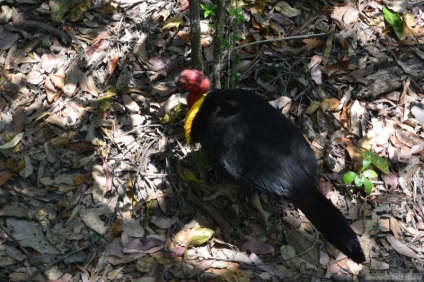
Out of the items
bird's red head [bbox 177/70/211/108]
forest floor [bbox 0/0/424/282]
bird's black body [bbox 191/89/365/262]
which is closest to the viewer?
bird's black body [bbox 191/89/365/262]

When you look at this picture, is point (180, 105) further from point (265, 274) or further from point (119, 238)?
point (265, 274)

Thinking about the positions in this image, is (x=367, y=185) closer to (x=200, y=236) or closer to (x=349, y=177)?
(x=349, y=177)

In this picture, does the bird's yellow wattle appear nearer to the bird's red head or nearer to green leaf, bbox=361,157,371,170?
the bird's red head

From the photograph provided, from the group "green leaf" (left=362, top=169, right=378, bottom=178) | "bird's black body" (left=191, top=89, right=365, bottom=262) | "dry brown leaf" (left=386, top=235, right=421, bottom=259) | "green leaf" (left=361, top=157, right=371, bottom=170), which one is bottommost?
"dry brown leaf" (left=386, top=235, right=421, bottom=259)

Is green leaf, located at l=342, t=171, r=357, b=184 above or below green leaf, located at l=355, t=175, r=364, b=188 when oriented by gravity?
above

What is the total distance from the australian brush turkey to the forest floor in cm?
41

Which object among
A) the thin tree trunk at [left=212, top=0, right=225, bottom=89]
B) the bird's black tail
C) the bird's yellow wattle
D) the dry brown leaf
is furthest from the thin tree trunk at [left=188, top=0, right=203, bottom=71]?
the dry brown leaf

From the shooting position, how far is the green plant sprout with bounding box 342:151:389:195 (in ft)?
15.2

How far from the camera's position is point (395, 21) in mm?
5586

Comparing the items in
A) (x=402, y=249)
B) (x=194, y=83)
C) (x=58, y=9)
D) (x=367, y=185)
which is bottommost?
(x=402, y=249)

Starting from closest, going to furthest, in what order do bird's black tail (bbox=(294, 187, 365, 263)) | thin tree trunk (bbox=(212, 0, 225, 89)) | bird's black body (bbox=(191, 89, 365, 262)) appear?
bird's black tail (bbox=(294, 187, 365, 263))
bird's black body (bbox=(191, 89, 365, 262))
thin tree trunk (bbox=(212, 0, 225, 89))

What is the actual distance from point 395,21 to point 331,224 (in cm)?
248

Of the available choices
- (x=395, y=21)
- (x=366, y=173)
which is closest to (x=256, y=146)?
(x=366, y=173)

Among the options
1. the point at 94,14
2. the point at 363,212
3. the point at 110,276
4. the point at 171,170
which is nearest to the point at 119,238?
the point at 110,276
